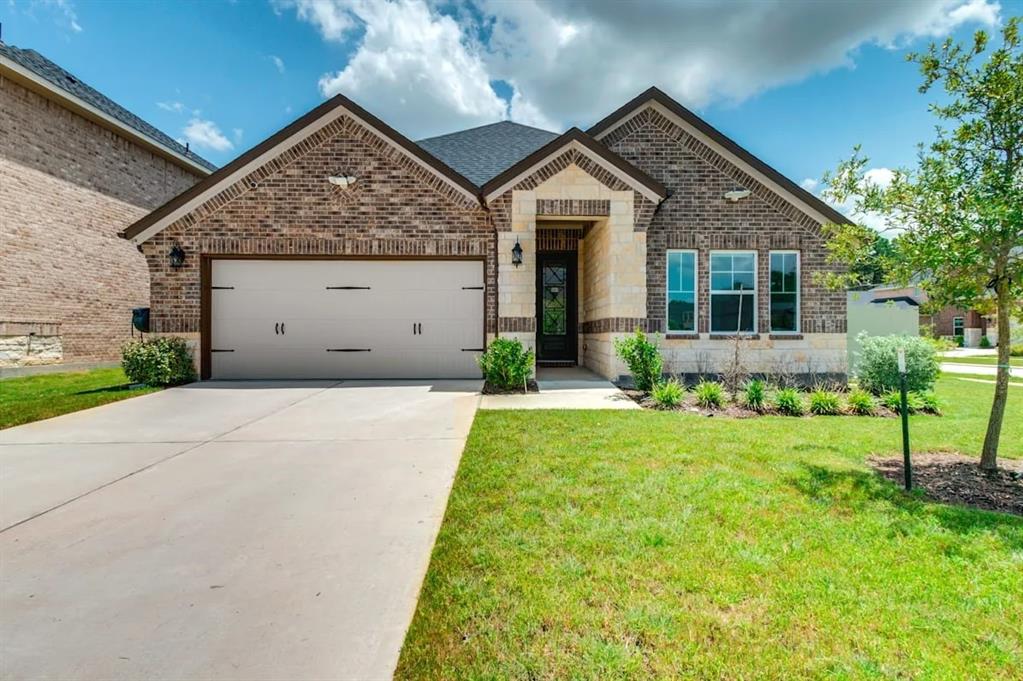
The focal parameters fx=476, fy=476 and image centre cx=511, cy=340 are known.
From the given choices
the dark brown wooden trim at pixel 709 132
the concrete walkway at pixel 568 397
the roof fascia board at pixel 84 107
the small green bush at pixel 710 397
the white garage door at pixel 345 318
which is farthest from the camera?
the roof fascia board at pixel 84 107

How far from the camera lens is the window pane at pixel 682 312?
35.2ft

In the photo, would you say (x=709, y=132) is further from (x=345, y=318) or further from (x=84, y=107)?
(x=84, y=107)

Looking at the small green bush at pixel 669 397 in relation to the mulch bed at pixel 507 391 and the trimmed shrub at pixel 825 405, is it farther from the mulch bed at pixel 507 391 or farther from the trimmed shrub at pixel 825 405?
the mulch bed at pixel 507 391

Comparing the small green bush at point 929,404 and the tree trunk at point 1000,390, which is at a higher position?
the tree trunk at point 1000,390

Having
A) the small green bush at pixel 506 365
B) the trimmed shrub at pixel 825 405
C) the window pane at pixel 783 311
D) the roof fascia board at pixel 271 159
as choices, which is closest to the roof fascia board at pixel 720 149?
the window pane at pixel 783 311

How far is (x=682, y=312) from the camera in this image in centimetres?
1076

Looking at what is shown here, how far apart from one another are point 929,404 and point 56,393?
622 inches

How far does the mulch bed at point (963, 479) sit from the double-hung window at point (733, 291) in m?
5.90

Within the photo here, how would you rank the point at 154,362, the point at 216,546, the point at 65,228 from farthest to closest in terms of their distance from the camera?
the point at 65,228, the point at 154,362, the point at 216,546

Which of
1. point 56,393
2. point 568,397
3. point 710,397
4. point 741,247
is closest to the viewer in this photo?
point 710,397

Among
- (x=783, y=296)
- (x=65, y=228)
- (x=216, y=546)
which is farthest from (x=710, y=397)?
(x=65, y=228)

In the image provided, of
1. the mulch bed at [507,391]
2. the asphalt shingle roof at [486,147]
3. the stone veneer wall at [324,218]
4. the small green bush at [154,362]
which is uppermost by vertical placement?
the asphalt shingle roof at [486,147]

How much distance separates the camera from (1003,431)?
6188mm

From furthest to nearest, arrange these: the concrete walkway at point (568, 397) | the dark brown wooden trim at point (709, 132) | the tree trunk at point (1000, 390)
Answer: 1. the dark brown wooden trim at point (709, 132)
2. the concrete walkway at point (568, 397)
3. the tree trunk at point (1000, 390)
